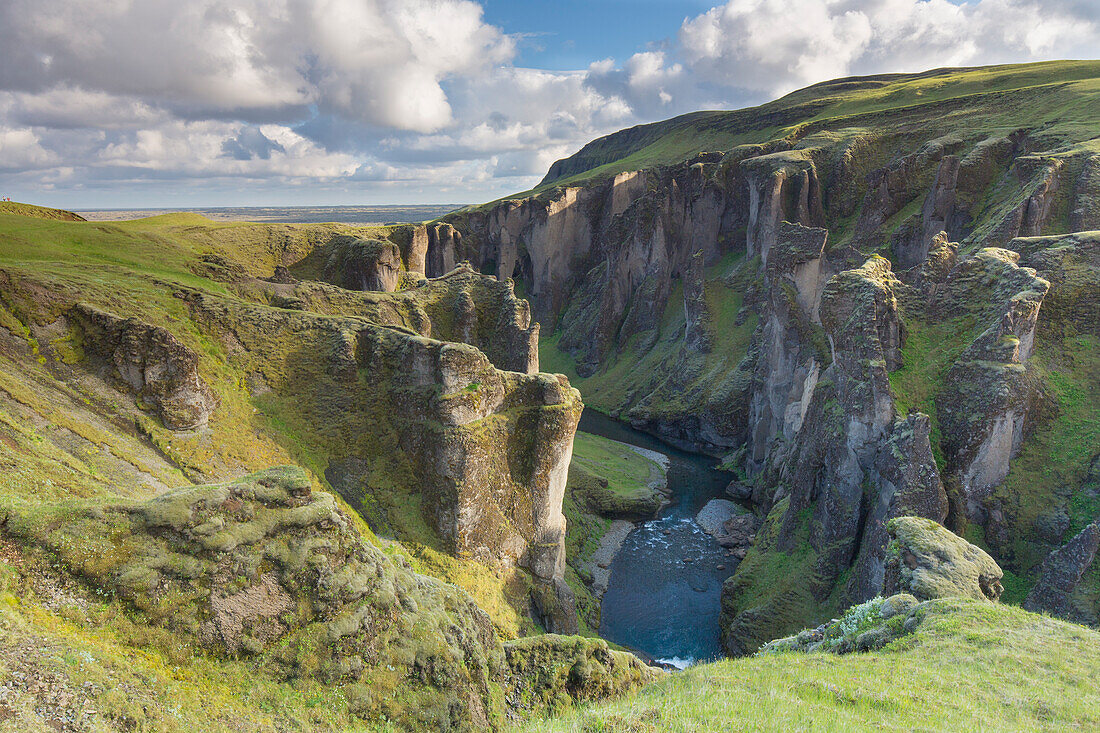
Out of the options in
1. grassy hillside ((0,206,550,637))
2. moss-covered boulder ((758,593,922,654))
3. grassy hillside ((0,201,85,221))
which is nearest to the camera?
moss-covered boulder ((758,593,922,654))

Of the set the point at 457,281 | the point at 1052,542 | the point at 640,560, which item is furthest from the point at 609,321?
the point at 1052,542

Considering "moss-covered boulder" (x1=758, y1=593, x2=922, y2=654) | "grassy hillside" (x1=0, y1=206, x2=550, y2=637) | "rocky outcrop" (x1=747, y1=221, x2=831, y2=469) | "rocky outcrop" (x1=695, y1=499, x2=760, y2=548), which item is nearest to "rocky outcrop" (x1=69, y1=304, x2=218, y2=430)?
"grassy hillside" (x1=0, y1=206, x2=550, y2=637)

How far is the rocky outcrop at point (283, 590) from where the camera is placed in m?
11.2

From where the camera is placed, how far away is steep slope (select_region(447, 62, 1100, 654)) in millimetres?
30734

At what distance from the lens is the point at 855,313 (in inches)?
1443

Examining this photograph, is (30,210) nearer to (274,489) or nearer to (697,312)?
(274,489)

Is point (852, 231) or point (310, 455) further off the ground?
point (852, 231)

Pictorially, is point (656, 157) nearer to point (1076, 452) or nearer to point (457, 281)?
point (457, 281)

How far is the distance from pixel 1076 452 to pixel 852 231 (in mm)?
59993

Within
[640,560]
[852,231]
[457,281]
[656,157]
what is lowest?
[640,560]

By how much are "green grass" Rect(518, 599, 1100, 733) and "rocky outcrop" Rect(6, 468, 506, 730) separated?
2.69m

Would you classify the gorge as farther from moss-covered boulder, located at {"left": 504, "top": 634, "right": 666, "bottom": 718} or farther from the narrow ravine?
the narrow ravine

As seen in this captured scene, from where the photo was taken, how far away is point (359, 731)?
11406mm

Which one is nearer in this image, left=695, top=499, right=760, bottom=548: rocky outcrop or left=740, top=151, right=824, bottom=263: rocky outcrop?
left=695, top=499, right=760, bottom=548: rocky outcrop
